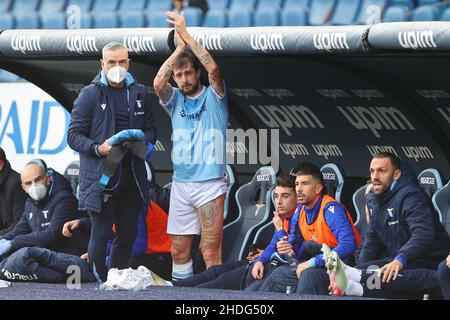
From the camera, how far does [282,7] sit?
1588cm

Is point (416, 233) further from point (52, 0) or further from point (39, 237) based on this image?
point (52, 0)

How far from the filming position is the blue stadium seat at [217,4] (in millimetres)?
16391

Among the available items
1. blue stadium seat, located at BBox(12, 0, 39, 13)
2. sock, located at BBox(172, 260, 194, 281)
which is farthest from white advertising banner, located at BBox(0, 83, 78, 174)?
sock, located at BBox(172, 260, 194, 281)

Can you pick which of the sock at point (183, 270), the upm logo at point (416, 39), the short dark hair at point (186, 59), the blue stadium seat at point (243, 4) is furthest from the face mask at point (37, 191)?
the blue stadium seat at point (243, 4)

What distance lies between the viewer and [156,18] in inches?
651

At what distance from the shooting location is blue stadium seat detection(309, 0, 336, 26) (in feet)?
50.3

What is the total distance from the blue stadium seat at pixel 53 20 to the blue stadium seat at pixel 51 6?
12 centimetres

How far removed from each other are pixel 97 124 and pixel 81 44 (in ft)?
2.85

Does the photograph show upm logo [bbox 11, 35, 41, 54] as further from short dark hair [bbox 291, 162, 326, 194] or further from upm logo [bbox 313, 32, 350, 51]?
upm logo [bbox 313, 32, 350, 51]

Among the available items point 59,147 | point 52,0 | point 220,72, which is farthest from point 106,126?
point 52,0

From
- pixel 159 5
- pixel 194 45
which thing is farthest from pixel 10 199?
pixel 159 5

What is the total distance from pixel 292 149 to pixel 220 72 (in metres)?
0.88

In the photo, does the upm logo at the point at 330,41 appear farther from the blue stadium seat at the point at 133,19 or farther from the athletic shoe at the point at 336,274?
the blue stadium seat at the point at 133,19

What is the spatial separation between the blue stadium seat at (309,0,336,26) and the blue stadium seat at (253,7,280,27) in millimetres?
404
